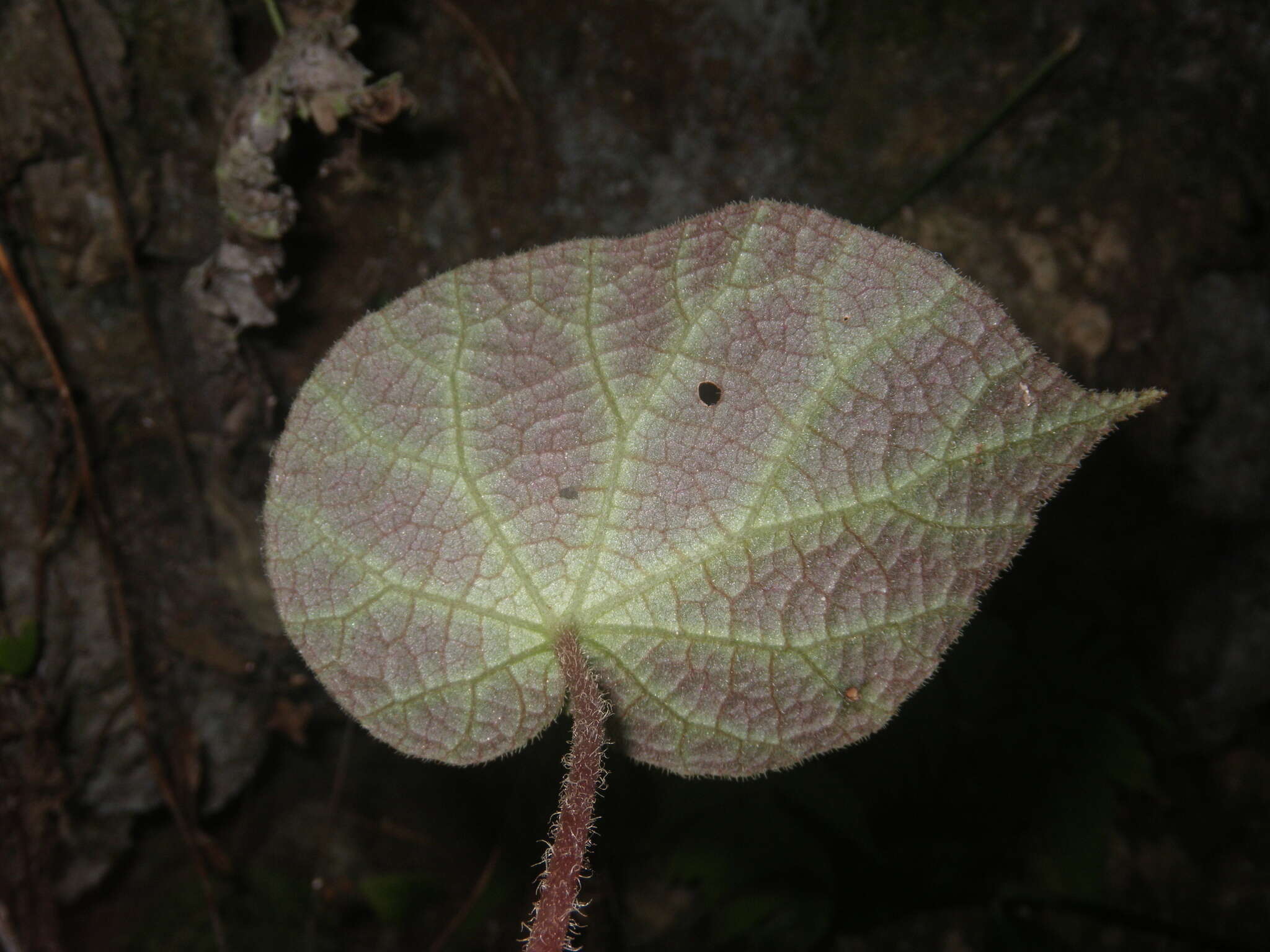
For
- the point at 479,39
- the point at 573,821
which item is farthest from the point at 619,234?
the point at 573,821

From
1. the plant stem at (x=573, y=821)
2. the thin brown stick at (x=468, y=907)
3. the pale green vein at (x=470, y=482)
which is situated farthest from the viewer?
the thin brown stick at (x=468, y=907)

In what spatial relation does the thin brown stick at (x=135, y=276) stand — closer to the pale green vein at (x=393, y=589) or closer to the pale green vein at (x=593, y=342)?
the pale green vein at (x=393, y=589)

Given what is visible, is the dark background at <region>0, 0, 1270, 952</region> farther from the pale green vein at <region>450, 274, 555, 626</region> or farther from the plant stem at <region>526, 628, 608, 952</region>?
the pale green vein at <region>450, 274, 555, 626</region>

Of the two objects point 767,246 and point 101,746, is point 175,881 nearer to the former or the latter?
point 101,746

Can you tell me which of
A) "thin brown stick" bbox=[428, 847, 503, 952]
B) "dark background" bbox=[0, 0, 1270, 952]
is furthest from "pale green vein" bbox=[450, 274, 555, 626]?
"thin brown stick" bbox=[428, 847, 503, 952]

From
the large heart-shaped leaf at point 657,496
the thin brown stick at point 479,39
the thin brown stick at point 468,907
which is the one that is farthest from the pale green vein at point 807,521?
the thin brown stick at point 468,907

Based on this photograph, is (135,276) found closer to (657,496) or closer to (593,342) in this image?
(593,342)
